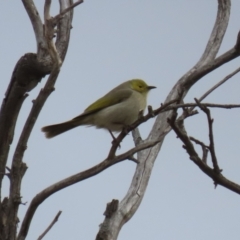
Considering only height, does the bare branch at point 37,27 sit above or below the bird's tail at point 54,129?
below

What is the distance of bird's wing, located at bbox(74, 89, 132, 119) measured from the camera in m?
7.01

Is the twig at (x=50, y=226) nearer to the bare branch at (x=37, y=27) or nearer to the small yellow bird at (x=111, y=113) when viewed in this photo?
the bare branch at (x=37, y=27)

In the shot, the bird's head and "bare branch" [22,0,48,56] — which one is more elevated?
the bird's head

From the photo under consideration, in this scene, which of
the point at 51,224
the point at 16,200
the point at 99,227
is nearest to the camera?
the point at 16,200

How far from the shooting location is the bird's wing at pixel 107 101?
23.0 feet

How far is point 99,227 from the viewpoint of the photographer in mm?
4020

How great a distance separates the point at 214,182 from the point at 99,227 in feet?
2.88

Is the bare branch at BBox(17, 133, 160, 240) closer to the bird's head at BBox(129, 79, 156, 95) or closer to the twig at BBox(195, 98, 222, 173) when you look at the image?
the twig at BBox(195, 98, 222, 173)

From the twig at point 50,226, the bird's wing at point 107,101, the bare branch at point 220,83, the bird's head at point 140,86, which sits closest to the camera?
the twig at point 50,226

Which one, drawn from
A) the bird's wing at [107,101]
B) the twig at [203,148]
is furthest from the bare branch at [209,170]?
the bird's wing at [107,101]

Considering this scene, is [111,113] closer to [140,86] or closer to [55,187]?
[140,86]

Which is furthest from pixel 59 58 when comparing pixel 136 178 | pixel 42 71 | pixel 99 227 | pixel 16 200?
pixel 136 178

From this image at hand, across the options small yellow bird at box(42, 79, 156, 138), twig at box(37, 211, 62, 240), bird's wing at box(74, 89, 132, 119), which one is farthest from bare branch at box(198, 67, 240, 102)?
bird's wing at box(74, 89, 132, 119)

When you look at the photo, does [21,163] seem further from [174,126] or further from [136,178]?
[136,178]
